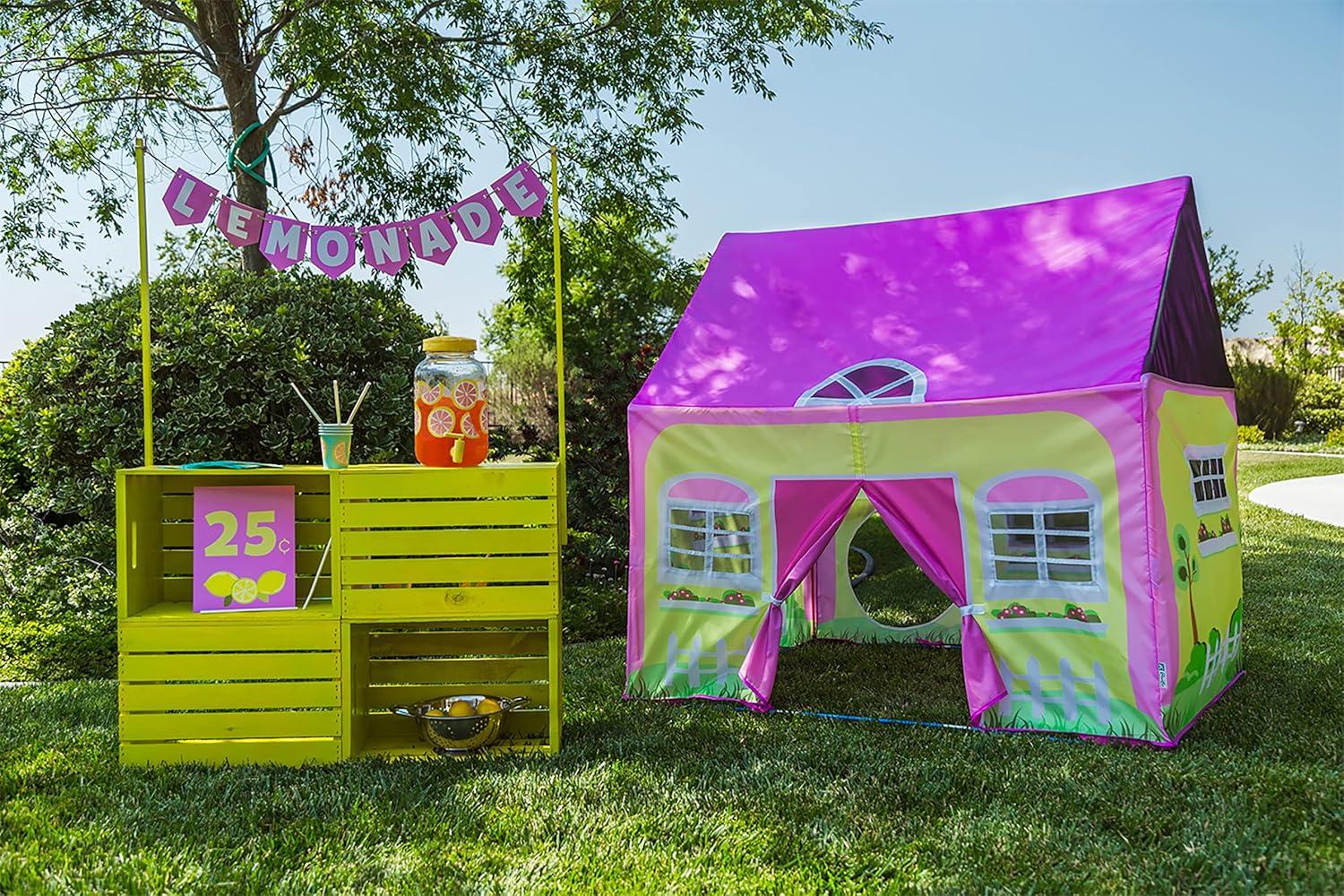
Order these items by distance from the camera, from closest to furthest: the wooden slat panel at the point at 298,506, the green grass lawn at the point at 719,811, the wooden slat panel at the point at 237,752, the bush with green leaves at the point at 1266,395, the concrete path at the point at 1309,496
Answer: the green grass lawn at the point at 719,811, the wooden slat panel at the point at 237,752, the wooden slat panel at the point at 298,506, the concrete path at the point at 1309,496, the bush with green leaves at the point at 1266,395

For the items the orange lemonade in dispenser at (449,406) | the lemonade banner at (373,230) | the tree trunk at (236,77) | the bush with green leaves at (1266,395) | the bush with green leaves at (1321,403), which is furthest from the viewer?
the bush with green leaves at (1266,395)

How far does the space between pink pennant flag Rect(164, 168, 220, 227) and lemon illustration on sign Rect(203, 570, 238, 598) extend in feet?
4.38

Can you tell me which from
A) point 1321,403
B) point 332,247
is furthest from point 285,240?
point 1321,403

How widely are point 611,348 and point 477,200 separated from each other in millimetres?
4036

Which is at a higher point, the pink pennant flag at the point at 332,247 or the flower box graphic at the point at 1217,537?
the pink pennant flag at the point at 332,247

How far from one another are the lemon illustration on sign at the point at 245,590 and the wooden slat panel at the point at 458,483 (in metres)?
0.52

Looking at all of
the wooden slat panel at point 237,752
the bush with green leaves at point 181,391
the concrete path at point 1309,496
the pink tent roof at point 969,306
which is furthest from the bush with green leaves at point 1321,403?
the wooden slat panel at point 237,752

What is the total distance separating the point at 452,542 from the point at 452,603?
222 mm

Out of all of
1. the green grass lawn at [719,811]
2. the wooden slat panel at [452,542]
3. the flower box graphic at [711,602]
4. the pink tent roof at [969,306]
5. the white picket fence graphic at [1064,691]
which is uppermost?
the pink tent roof at [969,306]

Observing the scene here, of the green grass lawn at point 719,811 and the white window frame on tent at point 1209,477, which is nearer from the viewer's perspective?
the green grass lawn at point 719,811

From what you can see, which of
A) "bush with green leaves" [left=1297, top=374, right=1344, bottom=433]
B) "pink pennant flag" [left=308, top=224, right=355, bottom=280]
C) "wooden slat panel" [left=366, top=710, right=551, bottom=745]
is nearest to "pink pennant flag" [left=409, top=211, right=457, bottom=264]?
"pink pennant flag" [left=308, top=224, right=355, bottom=280]

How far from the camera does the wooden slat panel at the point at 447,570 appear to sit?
3.75 meters

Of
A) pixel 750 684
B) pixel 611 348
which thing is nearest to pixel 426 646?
pixel 750 684

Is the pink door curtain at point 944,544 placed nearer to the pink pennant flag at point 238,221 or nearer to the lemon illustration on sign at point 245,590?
the lemon illustration on sign at point 245,590
